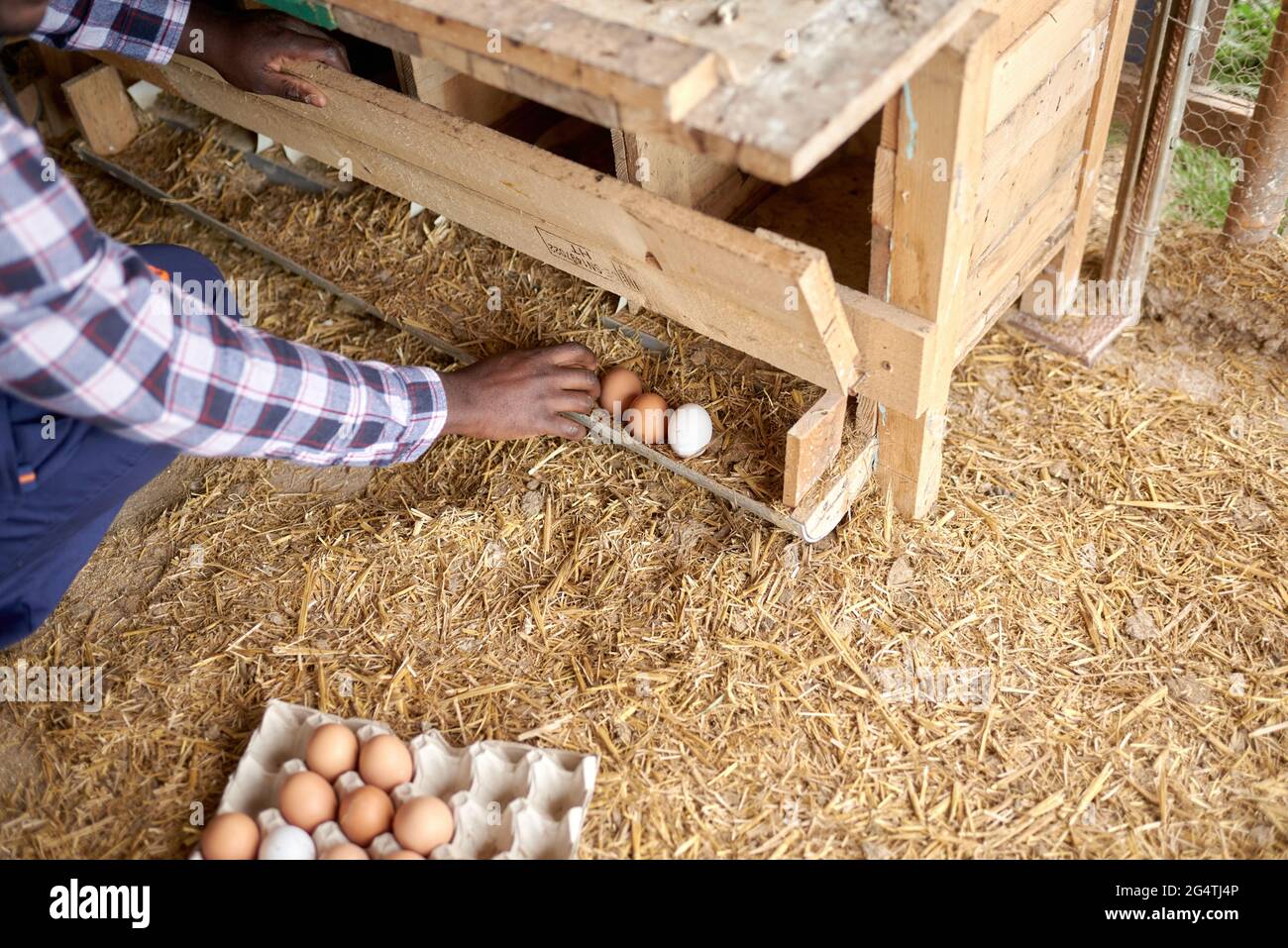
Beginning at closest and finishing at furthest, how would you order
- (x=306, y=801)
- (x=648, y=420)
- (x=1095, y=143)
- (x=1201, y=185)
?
(x=306, y=801)
(x=648, y=420)
(x=1095, y=143)
(x=1201, y=185)

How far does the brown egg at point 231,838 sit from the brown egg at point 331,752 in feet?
0.49

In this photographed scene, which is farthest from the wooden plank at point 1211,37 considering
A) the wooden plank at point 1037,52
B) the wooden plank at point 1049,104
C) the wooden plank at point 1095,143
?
the wooden plank at point 1037,52

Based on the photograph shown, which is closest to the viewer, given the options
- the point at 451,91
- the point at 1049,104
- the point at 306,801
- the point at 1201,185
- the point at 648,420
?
the point at 306,801

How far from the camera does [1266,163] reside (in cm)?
292

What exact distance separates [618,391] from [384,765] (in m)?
0.96

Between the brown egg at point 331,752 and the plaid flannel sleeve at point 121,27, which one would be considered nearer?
the brown egg at point 331,752

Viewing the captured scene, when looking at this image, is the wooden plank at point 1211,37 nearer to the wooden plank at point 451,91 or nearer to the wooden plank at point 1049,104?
the wooden plank at point 1049,104

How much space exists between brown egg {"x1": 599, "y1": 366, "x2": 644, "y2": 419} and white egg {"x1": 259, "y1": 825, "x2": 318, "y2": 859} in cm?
109

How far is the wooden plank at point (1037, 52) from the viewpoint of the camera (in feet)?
6.93

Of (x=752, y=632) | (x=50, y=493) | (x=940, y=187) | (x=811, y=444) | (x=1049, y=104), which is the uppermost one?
(x=940, y=187)

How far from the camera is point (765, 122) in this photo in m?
1.56

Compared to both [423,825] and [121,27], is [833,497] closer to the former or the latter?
[423,825]

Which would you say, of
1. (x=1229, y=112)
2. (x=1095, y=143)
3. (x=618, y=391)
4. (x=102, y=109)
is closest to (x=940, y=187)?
(x=618, y=391)

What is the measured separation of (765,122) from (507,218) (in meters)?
1.00
